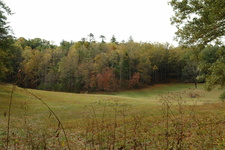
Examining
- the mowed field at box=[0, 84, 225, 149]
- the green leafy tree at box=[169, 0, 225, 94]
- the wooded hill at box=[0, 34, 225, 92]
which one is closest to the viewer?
the mowed field at box=[0, 84, 225, 149]

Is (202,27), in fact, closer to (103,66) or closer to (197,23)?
(197,23)

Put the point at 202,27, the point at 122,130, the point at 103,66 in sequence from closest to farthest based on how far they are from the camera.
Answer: the point at 122,130, the point at 202,27, the point at 103,66

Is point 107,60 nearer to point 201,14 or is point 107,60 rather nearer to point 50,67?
point 50,67

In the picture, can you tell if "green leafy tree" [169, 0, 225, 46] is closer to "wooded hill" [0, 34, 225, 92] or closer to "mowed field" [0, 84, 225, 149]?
"mowed field" [0, 84, 225, 149]

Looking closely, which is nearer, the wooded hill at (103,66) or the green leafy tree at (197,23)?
the green leafy tree at (197,23)

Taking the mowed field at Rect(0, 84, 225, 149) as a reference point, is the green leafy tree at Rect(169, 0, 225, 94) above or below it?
above

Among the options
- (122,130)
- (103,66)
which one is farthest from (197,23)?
(103,66)

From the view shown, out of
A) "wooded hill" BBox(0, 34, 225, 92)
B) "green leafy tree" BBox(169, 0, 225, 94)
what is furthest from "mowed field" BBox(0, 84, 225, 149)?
Result: "wooded hill" BBox(0, 34, 225, 92)

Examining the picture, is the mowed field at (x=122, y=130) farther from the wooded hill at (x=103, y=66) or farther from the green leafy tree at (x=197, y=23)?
the wooded hill at (x=103, y=66)

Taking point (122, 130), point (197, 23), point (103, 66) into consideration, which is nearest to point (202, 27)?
point (197, 23)

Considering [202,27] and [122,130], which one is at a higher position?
[202,27]

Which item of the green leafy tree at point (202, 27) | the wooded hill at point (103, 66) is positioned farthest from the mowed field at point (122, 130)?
the wooded hill at point (103, 66)

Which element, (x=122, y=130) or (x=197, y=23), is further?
(x=197, y=23)

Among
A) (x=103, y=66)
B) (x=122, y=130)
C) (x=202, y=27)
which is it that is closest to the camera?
(x=122, y=130)
